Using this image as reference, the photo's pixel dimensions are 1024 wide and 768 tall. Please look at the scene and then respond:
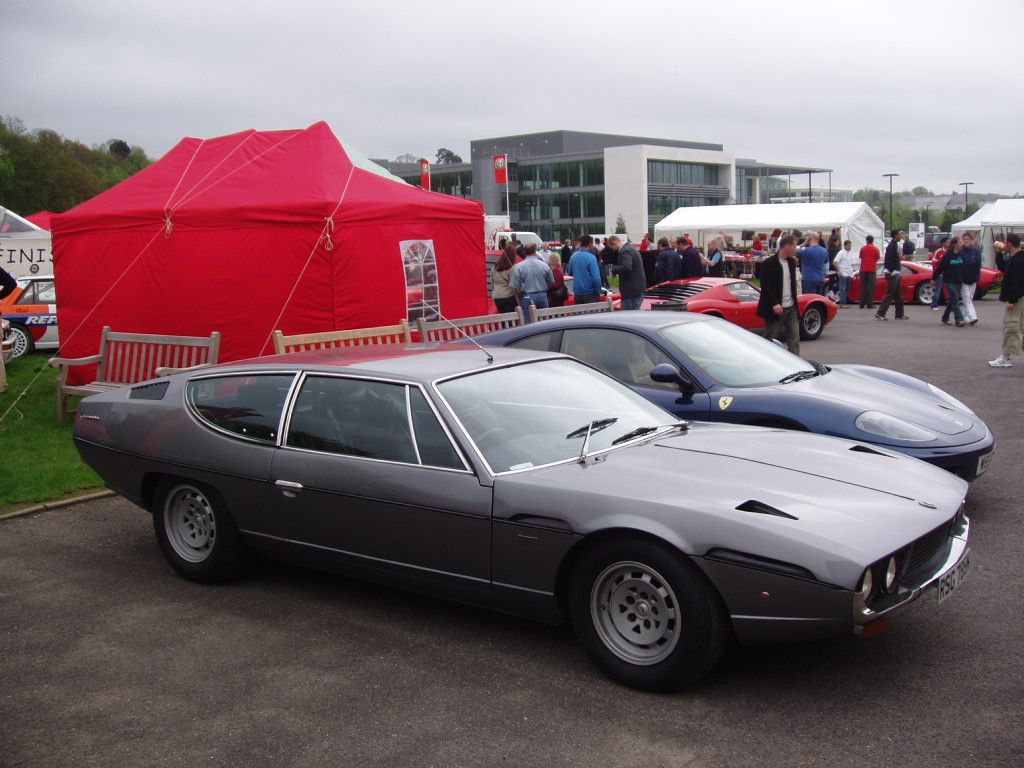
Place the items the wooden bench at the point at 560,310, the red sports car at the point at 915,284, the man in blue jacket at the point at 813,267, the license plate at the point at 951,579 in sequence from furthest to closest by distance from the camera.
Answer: the red sports car at the point at 915,284 → the man in blue jacket at the point at 813,267 → the wooden bench at the point at 560,310 → the license plate at the point at 951,579

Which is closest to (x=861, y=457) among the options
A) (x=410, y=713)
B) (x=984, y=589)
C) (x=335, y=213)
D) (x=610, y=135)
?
(x=984, y=589)

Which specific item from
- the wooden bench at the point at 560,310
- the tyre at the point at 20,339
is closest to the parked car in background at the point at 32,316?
the tyre at the point at 20,339

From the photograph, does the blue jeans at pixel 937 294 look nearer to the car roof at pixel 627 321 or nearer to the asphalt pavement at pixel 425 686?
the car roof at pixel 627 321

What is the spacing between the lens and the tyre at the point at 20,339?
52.7ft

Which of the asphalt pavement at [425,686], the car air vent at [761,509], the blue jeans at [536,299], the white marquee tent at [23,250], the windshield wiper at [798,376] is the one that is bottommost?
the asphalt pavement at [425,686]

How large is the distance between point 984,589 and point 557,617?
233cm

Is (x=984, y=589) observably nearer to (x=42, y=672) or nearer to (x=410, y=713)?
(x=410, y=713)

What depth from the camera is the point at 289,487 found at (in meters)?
4.90

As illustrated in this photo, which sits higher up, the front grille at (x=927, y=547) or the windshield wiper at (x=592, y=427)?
the windshield wiper at (x=592, y=427)

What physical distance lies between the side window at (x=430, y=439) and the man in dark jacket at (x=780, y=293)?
287 inches

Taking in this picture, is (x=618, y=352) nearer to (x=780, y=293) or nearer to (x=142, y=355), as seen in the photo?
(x=780, y=293)

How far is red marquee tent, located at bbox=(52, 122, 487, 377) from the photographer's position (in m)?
10.9

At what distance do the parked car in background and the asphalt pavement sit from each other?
11958mm

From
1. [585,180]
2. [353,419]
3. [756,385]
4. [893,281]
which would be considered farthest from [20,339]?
[585,180]
